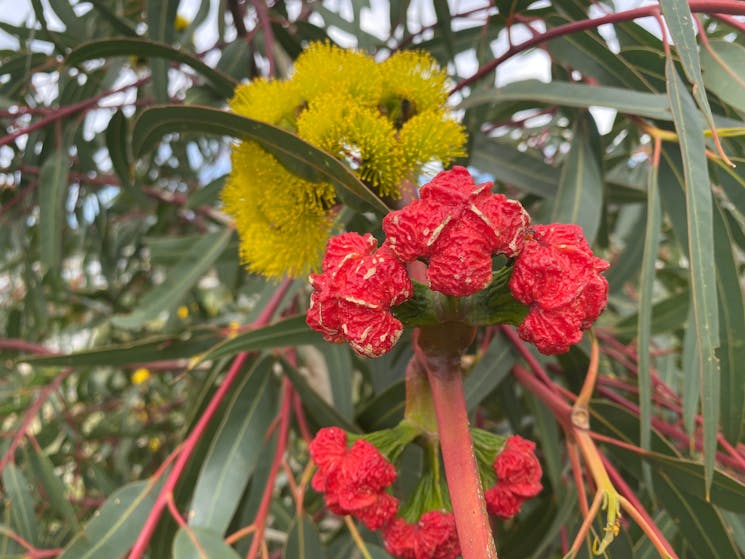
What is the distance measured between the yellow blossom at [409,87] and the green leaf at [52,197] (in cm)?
67

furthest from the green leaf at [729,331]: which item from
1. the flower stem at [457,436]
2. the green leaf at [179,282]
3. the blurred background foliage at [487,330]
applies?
the green leaf at [179,282]

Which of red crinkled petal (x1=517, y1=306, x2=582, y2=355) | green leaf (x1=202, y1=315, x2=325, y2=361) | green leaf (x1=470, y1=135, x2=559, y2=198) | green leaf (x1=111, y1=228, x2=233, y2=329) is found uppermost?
green leaf (x1=470, y1=135, x2=559, y2=198)

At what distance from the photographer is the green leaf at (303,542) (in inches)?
31.6

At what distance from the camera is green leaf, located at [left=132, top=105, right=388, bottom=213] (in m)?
0.51

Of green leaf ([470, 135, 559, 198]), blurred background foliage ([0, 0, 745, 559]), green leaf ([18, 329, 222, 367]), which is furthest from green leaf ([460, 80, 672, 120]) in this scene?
green leaf ([18, 329, 222, 367])

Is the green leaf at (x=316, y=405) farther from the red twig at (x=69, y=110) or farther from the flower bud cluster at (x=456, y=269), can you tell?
the red twig at (x=69, y=110)

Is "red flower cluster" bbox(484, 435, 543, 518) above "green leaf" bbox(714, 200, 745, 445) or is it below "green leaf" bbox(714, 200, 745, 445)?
below

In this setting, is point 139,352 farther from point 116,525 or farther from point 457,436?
point 457,436

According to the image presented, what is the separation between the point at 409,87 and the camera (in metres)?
0.60

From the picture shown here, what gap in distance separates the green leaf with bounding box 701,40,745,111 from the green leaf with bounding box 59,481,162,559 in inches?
29.8

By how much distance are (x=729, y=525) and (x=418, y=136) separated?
549mm

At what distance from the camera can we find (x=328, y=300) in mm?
417

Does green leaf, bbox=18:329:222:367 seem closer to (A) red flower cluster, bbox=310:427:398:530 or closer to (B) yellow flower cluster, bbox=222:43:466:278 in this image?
(B) yellow flower cluster, bbox=222:43:466:278

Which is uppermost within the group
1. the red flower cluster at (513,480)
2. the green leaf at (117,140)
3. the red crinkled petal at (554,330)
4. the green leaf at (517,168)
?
the green leaf at (117,140)
